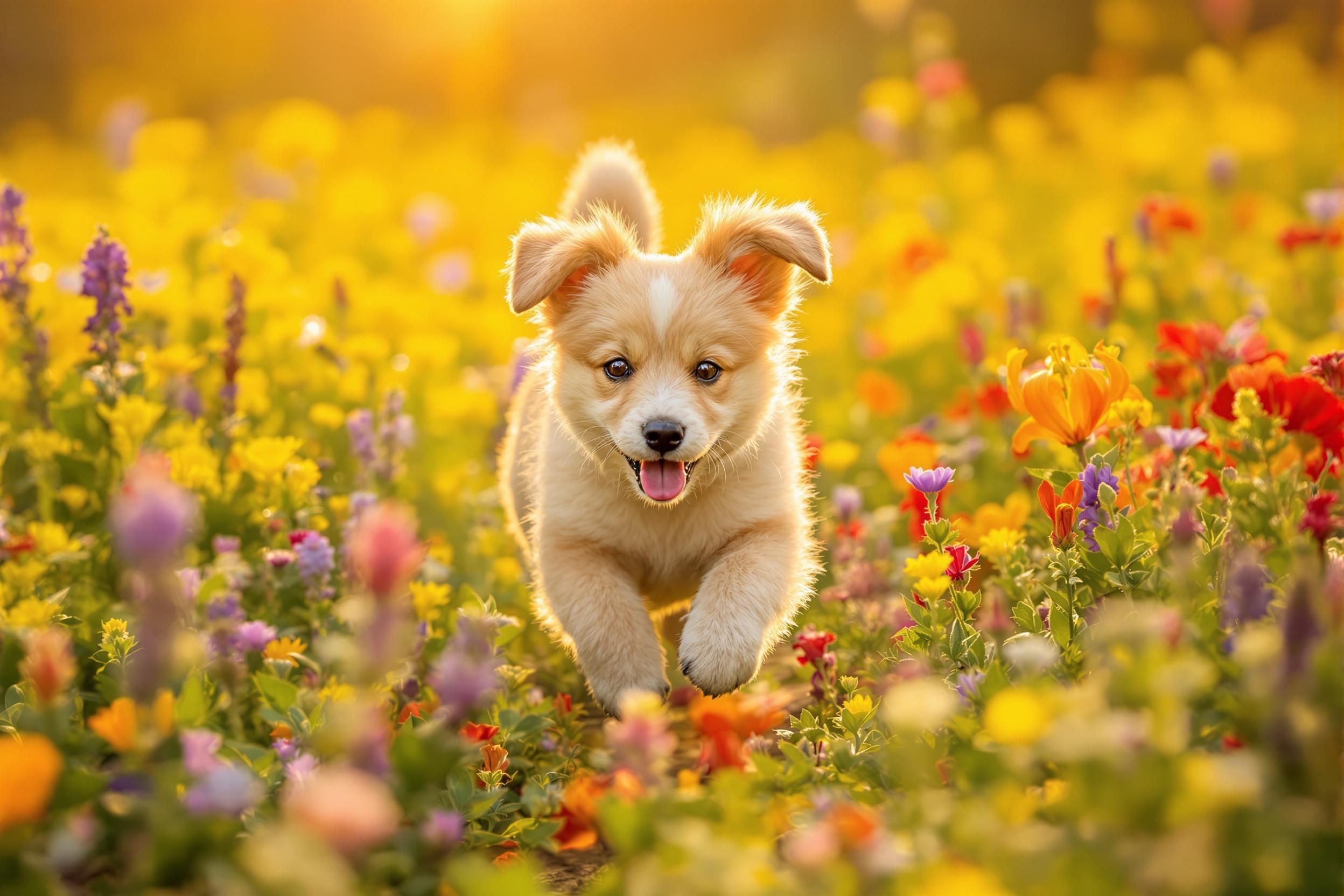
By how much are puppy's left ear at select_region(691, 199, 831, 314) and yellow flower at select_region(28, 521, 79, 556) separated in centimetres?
179

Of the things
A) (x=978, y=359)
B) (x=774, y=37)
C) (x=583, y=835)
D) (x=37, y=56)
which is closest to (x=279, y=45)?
(x=37, y=56)

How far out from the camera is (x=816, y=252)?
2.77 meters

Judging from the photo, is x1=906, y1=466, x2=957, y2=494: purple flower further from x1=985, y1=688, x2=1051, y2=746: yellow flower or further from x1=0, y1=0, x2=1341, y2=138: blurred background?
x1=0, y1=0, x2=1341, y2=138: blurred background

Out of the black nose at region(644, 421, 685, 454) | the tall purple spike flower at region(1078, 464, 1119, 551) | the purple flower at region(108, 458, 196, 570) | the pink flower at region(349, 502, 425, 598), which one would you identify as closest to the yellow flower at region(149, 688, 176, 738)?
the purple flower at region(108, 458, 196, 570)

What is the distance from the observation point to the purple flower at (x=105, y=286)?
2.91 m

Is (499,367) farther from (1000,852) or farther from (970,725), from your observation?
(1000,852)

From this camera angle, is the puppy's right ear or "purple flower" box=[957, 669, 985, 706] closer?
"purple flower" box=[957, 669, 985, 706]

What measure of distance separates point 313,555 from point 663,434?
34.3 inches

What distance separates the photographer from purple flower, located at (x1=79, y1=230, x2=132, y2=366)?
2910 millimetres

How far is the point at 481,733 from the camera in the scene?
2.19 metres

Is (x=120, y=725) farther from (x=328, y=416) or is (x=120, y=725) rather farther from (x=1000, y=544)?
(x=328, y=416)

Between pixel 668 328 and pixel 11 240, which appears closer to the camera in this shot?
pixel 668 328

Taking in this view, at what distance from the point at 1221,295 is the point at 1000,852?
12.6 feet

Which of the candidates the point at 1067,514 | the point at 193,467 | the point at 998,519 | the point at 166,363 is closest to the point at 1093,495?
the point at 1067,514
